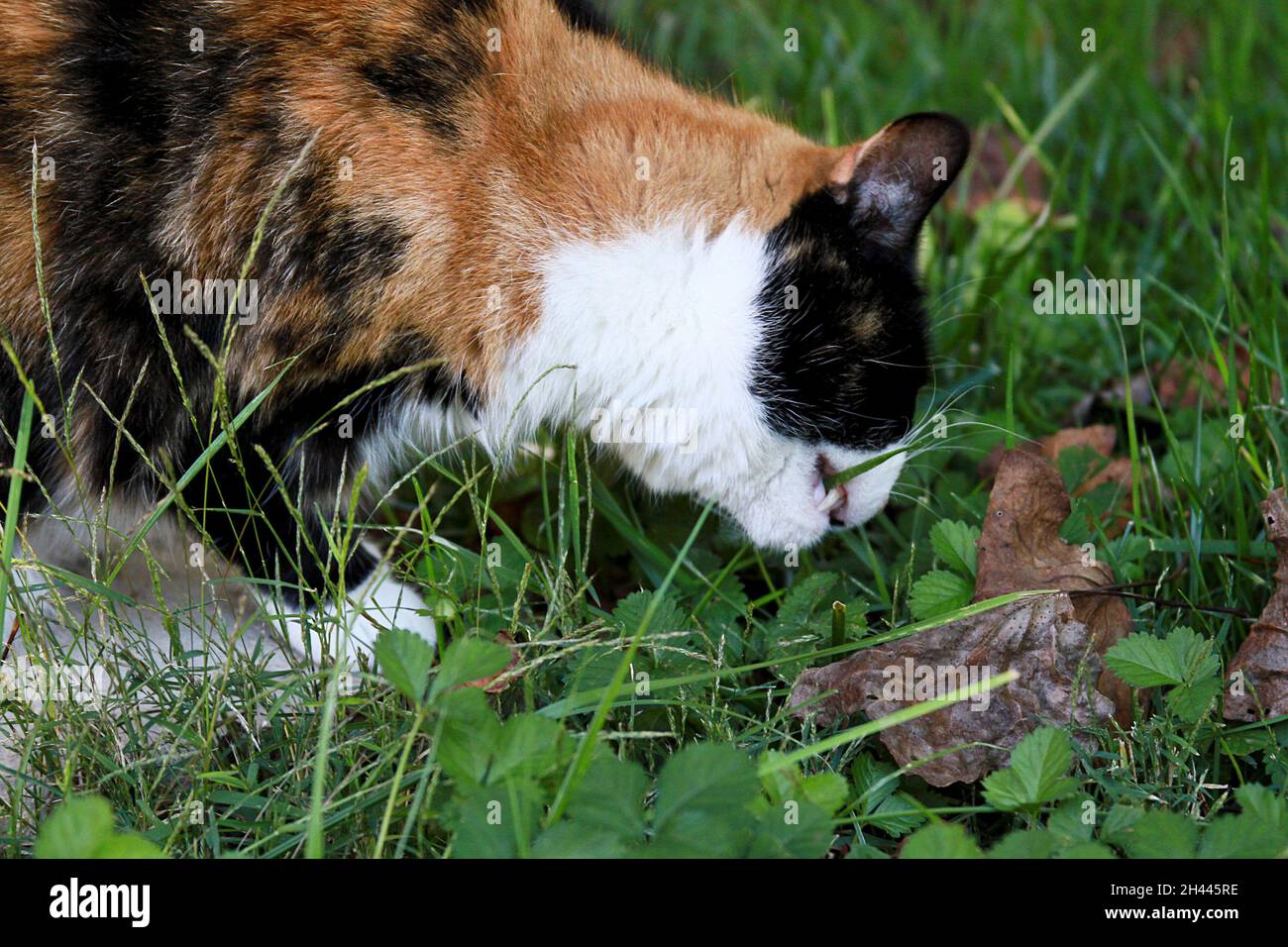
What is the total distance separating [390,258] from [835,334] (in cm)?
70

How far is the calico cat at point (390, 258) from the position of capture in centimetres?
171

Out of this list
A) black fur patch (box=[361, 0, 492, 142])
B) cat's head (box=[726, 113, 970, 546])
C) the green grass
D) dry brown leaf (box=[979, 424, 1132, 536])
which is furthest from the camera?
dry brown leaf (box=[979, 424, 1132, 536])

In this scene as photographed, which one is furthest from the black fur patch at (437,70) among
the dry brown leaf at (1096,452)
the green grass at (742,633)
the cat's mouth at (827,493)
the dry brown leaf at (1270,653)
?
the dry brown leaf at (1270,653)

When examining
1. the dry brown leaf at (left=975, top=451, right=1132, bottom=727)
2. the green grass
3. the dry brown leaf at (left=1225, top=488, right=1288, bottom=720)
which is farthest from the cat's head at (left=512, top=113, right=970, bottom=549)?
the dry brown leaf at (left=1225, top=488, right=1288, bottom=720)

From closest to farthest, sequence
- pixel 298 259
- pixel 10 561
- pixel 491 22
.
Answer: pixel 10 561 < pixel 298 259 < pixel 491 22

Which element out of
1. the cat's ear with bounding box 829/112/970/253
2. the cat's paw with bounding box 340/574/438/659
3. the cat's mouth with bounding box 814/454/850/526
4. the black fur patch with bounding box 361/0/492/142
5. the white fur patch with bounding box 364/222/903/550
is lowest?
Answer: the cat's paw with bounding box 340/574/438/659

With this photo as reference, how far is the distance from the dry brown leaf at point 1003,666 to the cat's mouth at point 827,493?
277 mm

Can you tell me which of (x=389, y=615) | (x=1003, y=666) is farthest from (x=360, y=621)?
(x=1003, y=666)

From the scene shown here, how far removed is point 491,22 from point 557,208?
32cm

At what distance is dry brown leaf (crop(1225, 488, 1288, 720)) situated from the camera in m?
1.63

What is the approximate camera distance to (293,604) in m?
1.94

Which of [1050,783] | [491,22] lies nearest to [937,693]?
[1050,783]

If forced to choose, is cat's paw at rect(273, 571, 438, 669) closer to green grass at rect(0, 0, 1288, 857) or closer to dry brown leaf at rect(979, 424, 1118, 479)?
green grass at rect(0, 0, 1288, 857)
